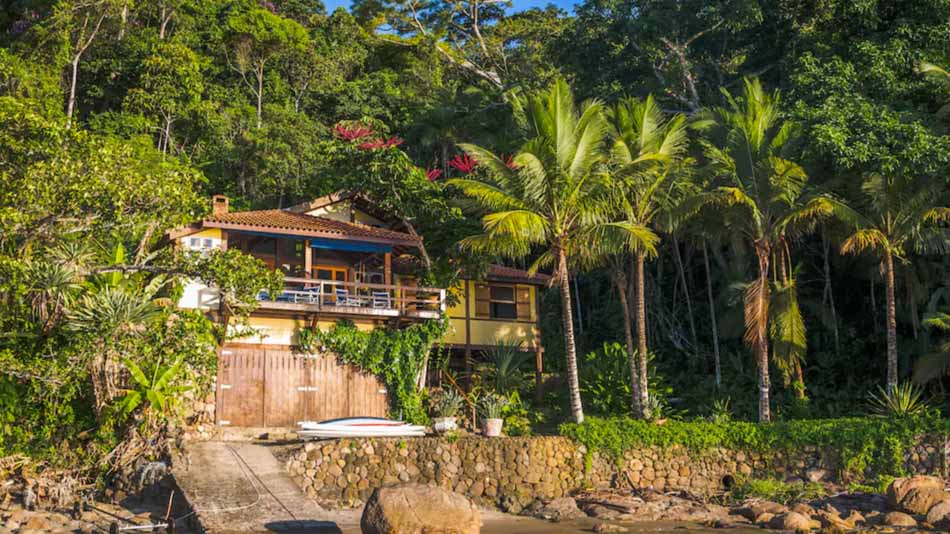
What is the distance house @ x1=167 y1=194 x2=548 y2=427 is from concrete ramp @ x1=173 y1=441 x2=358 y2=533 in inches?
115

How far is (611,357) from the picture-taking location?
28.9m

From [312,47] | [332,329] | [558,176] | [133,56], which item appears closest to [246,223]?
[332,329]

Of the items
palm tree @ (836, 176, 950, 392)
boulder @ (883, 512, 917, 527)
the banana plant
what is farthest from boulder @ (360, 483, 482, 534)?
palm tree @ (836, 176, 950, 392)

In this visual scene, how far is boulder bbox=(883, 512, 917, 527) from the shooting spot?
20.0 meters

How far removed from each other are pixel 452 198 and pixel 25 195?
13.1 metres

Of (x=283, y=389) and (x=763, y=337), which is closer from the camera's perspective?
(x=283, y=389)

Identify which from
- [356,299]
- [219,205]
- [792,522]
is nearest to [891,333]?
[792,522]

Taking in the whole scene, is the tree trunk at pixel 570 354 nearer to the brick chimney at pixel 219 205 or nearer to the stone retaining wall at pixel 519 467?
the stone retaining wall at pixel 519 467

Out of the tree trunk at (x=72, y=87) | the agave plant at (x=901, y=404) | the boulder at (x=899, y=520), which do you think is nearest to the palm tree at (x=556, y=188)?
the boulder at (x=899, y=520)

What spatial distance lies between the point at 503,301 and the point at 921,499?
13.9 m

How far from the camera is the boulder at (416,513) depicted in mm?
16375

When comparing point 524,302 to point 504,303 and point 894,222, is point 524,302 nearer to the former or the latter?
point 504,303

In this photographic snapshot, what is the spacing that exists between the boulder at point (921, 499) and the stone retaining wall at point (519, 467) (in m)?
2.49

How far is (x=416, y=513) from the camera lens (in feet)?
54.0
